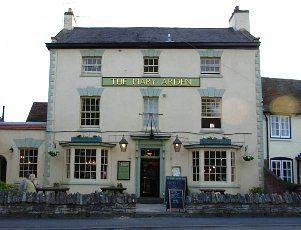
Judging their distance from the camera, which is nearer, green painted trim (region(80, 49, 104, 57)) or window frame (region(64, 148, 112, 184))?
window frame (region(64, 148, 112, 184))

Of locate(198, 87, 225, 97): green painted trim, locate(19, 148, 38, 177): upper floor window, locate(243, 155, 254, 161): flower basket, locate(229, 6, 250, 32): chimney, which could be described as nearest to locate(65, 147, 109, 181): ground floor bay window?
locate(19, 148, 38, 177): upper floor window

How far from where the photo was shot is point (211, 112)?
24.0 m

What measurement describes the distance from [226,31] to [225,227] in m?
16.2

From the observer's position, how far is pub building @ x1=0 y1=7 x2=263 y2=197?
23203 millimetres

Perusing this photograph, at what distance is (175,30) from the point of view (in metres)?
26.8

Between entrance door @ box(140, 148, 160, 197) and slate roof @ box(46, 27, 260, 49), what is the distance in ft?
18.7

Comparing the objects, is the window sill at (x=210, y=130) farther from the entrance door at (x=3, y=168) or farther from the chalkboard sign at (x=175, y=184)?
the entrance door at (x=3, y=168)

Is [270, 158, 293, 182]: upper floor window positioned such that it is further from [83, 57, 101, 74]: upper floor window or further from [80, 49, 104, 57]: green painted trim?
[80, 49, 104, 57]: green painted trim

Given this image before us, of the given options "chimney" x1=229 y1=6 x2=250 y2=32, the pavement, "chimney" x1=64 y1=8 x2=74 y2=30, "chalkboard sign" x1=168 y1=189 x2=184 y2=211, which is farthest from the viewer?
"chimney" x1=64 y1=8 x2=74 y2=30

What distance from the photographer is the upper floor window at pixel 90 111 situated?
23922 mm

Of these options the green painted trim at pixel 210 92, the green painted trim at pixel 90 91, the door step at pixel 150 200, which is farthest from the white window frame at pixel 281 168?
the green painted trim at pixel 90 91

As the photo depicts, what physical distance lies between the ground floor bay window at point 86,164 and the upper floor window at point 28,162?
1.79 meters

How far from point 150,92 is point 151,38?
3.28 meters

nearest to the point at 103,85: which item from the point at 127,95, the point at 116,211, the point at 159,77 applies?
the point at 127,95
